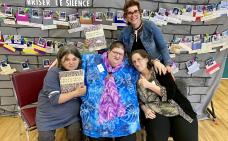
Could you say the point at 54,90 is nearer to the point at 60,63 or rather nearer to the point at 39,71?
the point at 60,63

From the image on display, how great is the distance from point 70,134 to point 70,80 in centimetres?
45

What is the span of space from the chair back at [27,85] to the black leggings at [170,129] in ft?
3.45

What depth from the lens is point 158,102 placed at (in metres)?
2.27

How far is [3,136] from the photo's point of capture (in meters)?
2.78

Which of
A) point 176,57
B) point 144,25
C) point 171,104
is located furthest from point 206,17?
point 171,104

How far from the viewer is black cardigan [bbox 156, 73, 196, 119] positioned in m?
2.22

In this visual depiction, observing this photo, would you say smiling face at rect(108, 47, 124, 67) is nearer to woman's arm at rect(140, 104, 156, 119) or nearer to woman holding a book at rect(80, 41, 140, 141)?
woman holding a book at rect(80, 41, 140, 141)

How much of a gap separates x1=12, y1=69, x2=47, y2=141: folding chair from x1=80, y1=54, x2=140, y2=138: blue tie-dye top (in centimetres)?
50

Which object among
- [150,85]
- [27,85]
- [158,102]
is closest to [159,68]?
[150,85]

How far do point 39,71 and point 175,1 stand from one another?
1477mm

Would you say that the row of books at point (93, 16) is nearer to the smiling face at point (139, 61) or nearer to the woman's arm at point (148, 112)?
the smiling face at point (139, 61)

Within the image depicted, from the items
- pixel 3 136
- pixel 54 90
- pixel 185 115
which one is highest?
pixel 54 90

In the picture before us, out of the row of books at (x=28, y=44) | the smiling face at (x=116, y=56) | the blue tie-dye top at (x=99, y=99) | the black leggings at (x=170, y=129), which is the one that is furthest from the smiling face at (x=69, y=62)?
the black leggings at (x=170, y=129)

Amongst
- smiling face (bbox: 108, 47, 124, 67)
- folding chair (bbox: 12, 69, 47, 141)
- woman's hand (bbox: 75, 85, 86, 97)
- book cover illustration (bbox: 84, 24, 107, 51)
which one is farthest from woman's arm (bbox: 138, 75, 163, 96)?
folding chair (bbox: 12, 69, 47, 141)
